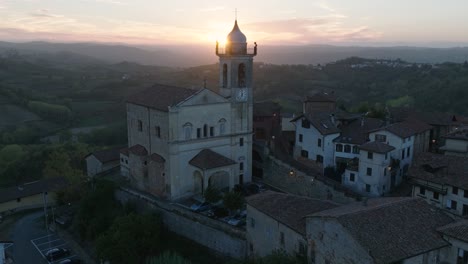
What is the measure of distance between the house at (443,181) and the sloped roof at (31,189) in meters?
41.2

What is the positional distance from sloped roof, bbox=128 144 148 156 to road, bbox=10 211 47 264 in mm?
12870

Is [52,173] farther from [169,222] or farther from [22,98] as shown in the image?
[22,98]

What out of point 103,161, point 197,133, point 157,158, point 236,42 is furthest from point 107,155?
point 236,42

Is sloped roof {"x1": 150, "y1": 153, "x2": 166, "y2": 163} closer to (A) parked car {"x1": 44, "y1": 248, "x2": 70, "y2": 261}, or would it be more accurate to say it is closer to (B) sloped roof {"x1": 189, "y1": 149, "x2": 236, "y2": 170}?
(B) sloped roof {"x1": 189, "y1": 149, "x2": 236, "y2": 170}

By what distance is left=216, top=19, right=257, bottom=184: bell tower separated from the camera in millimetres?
42312

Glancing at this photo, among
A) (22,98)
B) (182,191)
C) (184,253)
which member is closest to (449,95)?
(182,191)

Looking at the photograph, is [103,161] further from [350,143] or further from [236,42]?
[350,143]

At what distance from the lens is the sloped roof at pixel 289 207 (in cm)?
2562

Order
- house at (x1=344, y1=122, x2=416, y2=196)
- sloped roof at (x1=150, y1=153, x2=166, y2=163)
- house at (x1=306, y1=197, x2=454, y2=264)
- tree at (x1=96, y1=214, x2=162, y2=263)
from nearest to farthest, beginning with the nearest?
house at (x1=306, y1=197, x2=454, y2=264) < tree at (x1=96, y1=214, x2=162, y2=263) < house at (x1=344, y1=122, x2=416, y2=196) < sloped roof at (x1=150, y1=153, x2=166, y2=163)

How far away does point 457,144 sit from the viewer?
3706 centimetres

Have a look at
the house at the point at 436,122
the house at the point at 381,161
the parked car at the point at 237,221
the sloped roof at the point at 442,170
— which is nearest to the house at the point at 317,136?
the house at the point at 381,161

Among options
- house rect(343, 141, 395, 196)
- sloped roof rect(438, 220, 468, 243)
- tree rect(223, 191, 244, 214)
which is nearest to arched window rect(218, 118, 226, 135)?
tree rect(223, 191, 244, 214)

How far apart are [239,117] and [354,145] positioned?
1186cm

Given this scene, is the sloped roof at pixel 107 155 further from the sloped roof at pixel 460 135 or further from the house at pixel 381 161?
the sloped roof at pixel 460 135
